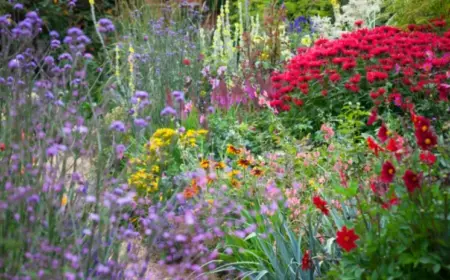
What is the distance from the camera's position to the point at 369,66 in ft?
18.5

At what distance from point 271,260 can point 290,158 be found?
114cm

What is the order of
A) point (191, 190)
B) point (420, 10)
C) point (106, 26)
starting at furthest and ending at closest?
point (420, 10) → point (191, 190) → point (106, 26)

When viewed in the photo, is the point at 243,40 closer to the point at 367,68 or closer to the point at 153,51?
the point at 153,51

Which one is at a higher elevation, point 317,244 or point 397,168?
point 397,168

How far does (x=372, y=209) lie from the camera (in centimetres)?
269

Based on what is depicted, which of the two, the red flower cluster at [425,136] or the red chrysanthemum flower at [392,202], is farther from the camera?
the red chrysanthemum flower at [392,202]

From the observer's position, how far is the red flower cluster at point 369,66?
530 centimetres

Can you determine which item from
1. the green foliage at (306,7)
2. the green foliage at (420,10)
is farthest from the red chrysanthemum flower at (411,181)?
the green foliage at (306,7)

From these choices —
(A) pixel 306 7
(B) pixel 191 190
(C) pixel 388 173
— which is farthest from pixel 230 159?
(A) pixel 306 7

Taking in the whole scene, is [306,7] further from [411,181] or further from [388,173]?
[411,181]

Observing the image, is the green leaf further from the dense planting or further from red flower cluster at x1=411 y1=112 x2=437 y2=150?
red flower cluster at x1=411 y1=112 x2=437 y2=150

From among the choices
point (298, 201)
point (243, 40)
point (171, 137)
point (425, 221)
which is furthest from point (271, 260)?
point (243, 40)

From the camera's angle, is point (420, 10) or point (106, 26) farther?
point (420, 10)

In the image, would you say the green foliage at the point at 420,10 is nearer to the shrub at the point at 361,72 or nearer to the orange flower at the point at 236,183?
the shrub at the point at 361,72
